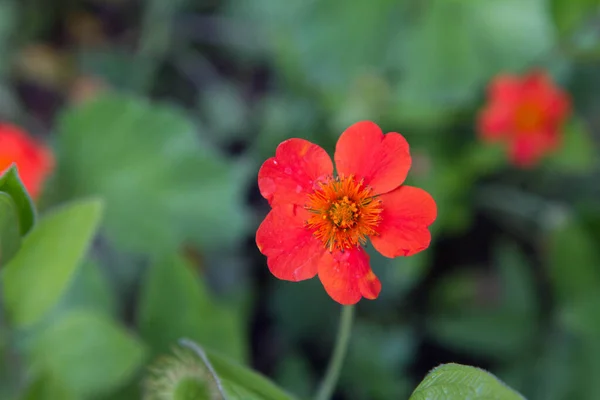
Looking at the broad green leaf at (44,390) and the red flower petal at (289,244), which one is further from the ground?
the red flower petal at (289,244)

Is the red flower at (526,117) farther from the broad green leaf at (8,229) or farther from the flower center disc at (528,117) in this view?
the broad green leaf at (8,229)

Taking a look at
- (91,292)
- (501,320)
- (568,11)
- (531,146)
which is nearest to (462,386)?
(91,292)

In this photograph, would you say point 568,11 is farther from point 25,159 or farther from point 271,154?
point 25,159

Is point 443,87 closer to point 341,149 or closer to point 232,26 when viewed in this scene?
point 232,26

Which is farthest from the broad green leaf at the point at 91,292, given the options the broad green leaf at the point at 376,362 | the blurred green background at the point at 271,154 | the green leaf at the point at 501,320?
the green leaf at the point at 501,320

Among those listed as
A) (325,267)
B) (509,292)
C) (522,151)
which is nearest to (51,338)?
(325,267)
